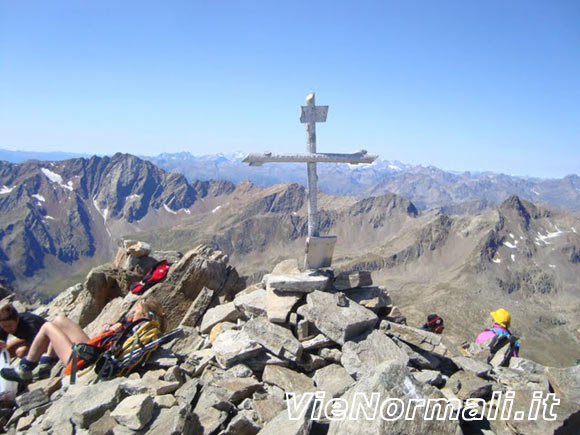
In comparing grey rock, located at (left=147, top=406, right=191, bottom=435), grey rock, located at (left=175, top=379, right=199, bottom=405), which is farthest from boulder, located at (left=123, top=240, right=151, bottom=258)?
grey rock, located at (left=147, top=406, right=191, bottom=435)

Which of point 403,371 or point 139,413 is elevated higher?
point 403,371

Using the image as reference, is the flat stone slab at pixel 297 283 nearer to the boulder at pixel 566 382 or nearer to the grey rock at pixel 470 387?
the grey rock at pixel 470 387

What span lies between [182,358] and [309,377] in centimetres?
397

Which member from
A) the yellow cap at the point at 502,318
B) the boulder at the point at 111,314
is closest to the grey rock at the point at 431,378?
the yellow cap at the point at 502,318

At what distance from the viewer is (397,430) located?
5969 millimetres

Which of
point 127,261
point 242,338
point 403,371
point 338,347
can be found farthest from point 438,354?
point 127,261

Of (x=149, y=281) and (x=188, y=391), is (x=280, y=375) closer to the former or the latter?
(x=188, y=391)

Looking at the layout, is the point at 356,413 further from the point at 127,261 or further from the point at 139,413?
the point at 127,261

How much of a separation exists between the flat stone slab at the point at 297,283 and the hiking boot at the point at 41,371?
776 centimetres

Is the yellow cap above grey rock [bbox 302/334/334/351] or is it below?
below

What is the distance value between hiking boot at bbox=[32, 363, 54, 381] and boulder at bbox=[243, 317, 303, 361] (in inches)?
261

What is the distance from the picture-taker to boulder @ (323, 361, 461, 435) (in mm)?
6027

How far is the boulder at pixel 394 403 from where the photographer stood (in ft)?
19.8

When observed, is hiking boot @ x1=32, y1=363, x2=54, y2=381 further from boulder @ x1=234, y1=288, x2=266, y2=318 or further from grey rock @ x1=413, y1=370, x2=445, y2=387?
grey rock @ x1=413, y1=370, x2=445, y2=387
